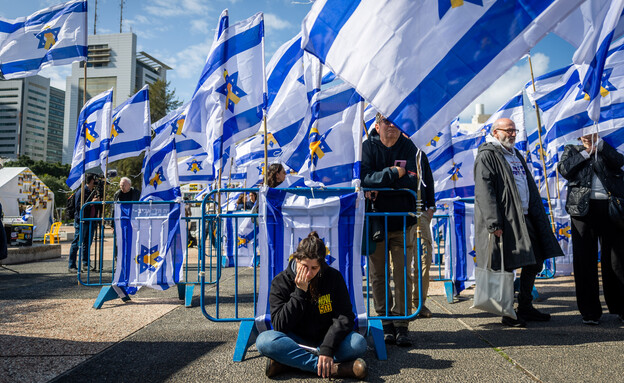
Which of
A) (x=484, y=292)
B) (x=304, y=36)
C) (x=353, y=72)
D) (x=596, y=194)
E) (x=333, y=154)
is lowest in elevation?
(x=484, y=292)

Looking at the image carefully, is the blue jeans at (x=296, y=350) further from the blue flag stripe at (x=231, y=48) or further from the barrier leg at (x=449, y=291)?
the blue flag stripe at (x=231, y=48)

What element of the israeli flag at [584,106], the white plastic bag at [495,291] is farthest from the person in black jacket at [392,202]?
the israeli flag at [584,106]

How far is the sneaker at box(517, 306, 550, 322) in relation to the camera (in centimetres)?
466

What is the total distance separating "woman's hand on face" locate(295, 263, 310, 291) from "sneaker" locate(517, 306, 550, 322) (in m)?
2.76

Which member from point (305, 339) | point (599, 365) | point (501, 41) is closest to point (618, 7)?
point (501, 41)

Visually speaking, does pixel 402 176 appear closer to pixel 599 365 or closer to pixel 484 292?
pixel 484 292

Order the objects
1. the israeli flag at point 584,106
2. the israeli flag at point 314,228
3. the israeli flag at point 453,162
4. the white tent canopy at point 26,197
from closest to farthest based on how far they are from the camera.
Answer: the israeli flag at point 314,228 → the israeli flag at point 584,106 → the israeli flag at point 453,162 → the white tent canopy at point 26,197

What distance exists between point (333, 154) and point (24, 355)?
327 centimetres

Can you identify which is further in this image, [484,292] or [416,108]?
[484,292]

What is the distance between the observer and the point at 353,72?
124 inches

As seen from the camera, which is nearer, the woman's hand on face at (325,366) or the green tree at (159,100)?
the woman's hand on face at (325,366)

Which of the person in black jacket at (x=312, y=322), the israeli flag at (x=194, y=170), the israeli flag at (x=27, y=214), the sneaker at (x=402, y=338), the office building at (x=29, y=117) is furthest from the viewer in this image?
the office building at (x=29, y=117)

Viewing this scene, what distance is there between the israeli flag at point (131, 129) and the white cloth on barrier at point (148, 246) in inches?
98.1

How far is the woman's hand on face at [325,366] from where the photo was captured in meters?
2.97
